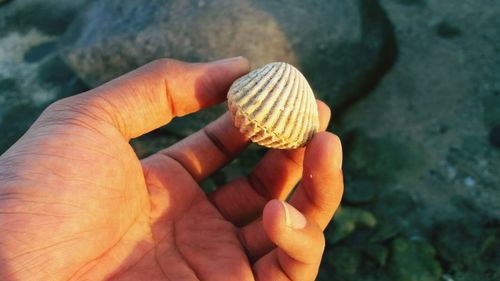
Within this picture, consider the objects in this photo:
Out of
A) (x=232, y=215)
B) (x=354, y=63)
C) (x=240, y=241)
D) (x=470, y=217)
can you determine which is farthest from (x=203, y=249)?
(x=354, y=63)

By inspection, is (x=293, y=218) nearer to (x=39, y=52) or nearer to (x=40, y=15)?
(x=39, y=52)

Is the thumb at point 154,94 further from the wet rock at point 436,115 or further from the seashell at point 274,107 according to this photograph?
the wet rock at point 436,115

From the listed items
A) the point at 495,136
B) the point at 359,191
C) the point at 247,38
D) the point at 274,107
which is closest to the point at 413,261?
the point at 359,191

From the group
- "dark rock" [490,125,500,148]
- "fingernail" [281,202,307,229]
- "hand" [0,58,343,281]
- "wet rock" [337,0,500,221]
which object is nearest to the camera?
Answer: "fingernail" [281,202,307,229]

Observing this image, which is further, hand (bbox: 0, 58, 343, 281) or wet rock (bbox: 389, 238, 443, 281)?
wet rock (bbox: 389, 238, 443, 281)

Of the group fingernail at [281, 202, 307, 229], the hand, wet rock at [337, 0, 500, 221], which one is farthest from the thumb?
wet rock at [337, 0, 500, 221]

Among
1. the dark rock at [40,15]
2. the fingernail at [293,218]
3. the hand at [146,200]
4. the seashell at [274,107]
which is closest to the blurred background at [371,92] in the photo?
the dark rock at [40,15]

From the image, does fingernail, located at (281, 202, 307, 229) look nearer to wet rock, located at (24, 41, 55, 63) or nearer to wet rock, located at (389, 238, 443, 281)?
wet rock, located at (389, 238, 443, 281)
